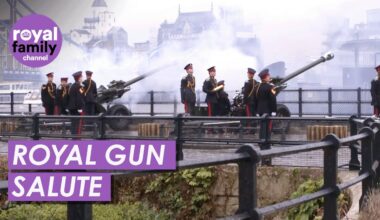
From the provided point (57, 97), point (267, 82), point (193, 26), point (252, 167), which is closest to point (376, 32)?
point (193, 26)

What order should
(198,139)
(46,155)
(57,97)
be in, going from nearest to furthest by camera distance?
(46,155) → (198,139) → (57,97)

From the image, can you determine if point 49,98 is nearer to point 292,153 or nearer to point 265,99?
point 265,99

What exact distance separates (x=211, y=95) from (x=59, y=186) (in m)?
16.6

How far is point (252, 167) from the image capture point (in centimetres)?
473

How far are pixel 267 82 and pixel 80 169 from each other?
13.8m

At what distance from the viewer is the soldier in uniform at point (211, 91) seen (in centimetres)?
2017

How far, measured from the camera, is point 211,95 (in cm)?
2028

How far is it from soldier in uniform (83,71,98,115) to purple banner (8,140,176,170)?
1693 centimetres

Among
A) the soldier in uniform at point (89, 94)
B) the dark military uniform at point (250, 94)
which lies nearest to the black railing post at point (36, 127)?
the dark military uniform at point (250, 94)

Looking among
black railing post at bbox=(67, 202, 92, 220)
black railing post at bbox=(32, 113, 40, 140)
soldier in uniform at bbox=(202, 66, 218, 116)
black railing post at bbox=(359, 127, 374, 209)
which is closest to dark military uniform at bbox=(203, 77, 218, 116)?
soldier in uniform at bbox=(202, 66, 218, 116)

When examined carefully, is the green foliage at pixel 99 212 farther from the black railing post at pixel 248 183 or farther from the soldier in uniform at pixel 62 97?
the soldier in uniform at pixel 62 97

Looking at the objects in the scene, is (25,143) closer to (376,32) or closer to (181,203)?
(181,203)

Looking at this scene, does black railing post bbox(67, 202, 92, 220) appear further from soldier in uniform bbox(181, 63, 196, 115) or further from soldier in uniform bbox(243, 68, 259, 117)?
soldier in uniform bbox(181, 63, 196, 115)

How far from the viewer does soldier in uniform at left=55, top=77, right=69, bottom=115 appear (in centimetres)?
2202
